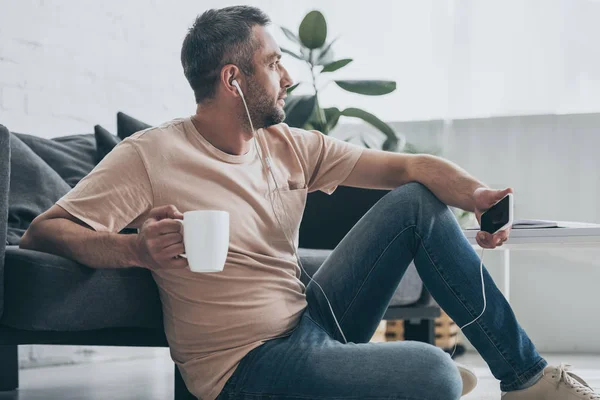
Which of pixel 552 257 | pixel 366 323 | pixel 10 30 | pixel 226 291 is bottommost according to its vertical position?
pixel 552 257

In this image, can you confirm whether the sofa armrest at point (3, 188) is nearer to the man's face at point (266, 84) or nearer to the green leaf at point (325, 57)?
the man's face at point (266, 84)

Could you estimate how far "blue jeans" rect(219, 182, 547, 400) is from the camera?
131cm

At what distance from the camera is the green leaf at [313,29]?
3.27 metres

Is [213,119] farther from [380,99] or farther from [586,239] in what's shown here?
[380,99]

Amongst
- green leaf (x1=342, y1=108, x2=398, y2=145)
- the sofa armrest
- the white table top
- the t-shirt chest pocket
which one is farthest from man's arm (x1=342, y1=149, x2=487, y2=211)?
green leaf (x1=342, y1=108, x2=398, y2=145)

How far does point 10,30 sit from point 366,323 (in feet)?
5.80

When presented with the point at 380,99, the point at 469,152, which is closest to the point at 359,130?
the point at 380,99

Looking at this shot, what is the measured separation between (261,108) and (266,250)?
29 cm

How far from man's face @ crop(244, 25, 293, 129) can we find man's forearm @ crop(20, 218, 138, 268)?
0.40 m

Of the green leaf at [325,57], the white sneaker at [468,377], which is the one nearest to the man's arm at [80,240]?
the white sneaker at [468,377]

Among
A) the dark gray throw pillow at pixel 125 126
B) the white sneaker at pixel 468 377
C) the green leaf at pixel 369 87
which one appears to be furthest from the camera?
the green leaf at pixel 369 87

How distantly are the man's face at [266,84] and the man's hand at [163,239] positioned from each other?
1.33 feet

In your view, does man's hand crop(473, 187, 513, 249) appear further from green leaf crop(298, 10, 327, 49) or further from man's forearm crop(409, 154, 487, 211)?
green leaf crop(298, 10, 327, 49)

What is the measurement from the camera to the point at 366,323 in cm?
162
